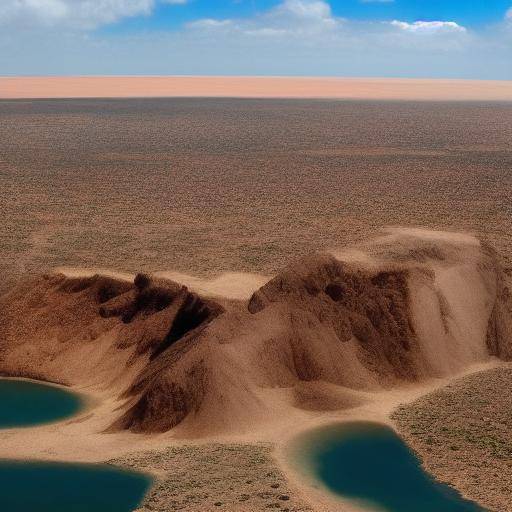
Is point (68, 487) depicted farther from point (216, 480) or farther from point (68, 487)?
point (216, 480)

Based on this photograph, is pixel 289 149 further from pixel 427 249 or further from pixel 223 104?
pixel 223 104

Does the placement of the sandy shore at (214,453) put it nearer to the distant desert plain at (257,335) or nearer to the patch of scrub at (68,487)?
the distant desert plain at (257,335)

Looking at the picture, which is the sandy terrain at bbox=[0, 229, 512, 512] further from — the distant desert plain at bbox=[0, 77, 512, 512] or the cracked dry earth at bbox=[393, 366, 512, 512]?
the cracked dry earth at bbox=[393, 366, 512, 512]

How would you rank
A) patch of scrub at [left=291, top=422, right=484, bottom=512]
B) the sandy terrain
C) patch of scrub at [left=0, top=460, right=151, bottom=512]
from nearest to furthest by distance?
1. patch of scrub at [left=291, top=422, right=484, bottom=512]
2. patch of scrub at [left=0, top=460, right=151, bottom=512]
3. the sandy terrain

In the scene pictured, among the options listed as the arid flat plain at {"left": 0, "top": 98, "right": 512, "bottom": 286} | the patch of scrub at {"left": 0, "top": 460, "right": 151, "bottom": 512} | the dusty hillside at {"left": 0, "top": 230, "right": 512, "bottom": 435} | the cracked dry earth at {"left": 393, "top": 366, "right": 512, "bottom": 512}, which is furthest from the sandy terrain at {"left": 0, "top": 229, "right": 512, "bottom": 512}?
the arid flat plain at {"left": 0, "top": 98, "right": 512, "bottom": 286}

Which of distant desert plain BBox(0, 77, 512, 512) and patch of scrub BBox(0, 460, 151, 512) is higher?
distant desert plain BBox(0, 77, 512, 512)

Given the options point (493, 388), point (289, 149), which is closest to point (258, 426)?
point (493, 388)

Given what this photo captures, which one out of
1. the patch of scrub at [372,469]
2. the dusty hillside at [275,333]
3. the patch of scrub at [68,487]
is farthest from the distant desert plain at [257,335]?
the patch of scrub at [68,487]

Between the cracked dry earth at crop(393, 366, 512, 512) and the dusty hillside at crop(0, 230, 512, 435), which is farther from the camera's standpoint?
the dusty hillside at crop(0, 230, 512, 435)
